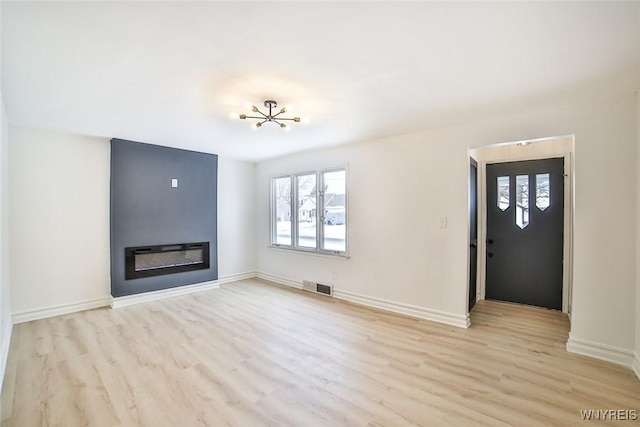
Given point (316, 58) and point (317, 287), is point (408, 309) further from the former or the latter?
point (316, 58)

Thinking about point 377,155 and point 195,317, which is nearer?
point 195,317

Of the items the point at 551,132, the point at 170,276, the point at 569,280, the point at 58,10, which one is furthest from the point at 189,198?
the point at 569,280

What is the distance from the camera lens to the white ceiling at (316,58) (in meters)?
1.59

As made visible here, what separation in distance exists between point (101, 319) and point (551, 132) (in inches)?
229

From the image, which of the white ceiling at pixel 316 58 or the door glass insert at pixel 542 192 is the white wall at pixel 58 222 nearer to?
the white ceiling at pixel 316 58

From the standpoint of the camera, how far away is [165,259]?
4.79 m

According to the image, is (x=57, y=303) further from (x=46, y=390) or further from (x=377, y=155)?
(x=377, y=155)

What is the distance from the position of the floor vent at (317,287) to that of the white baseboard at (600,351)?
120 inches

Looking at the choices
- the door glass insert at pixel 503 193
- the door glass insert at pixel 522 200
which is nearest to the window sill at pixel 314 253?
the door glass insert at pixel 503 193

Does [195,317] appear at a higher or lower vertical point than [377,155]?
lower

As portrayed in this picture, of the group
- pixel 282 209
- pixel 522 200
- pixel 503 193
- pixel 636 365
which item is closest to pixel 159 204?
pixel 282 209

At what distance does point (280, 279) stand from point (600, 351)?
4561 mm

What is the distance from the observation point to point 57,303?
391 centimetres

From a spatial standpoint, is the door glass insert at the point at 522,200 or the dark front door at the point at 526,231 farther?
the door glass insert at the point at 522,200
